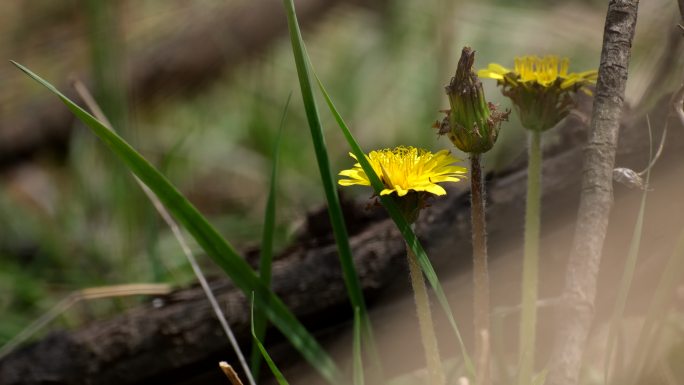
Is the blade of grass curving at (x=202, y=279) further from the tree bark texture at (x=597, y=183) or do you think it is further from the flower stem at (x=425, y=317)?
the tree bark texture at (x=597, y=183)

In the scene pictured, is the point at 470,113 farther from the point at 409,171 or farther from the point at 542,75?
the point at 542,75

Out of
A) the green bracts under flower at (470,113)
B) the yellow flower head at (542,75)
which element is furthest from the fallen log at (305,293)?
the green bracts under flower at (470,113)

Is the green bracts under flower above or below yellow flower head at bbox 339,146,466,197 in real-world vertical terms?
above

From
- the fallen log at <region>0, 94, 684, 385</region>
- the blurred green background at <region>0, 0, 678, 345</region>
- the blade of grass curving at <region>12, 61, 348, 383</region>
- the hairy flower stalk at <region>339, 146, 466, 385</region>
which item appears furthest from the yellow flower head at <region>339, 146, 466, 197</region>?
the blurred green background at <region>0, 0, 678, 345</region>

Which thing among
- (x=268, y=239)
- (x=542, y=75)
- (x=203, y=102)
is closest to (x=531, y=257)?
(x=542, y=75)

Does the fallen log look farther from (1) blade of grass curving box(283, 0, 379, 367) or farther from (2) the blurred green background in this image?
(2) the blurred green background

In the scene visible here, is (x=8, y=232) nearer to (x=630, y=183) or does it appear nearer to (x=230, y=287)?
(x=230, y=287)

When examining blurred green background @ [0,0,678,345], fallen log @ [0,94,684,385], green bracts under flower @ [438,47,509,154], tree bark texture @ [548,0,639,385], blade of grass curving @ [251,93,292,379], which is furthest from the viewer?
blurred green background @ [0,0,678,345]

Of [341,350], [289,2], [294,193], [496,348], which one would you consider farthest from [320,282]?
[294,193]
